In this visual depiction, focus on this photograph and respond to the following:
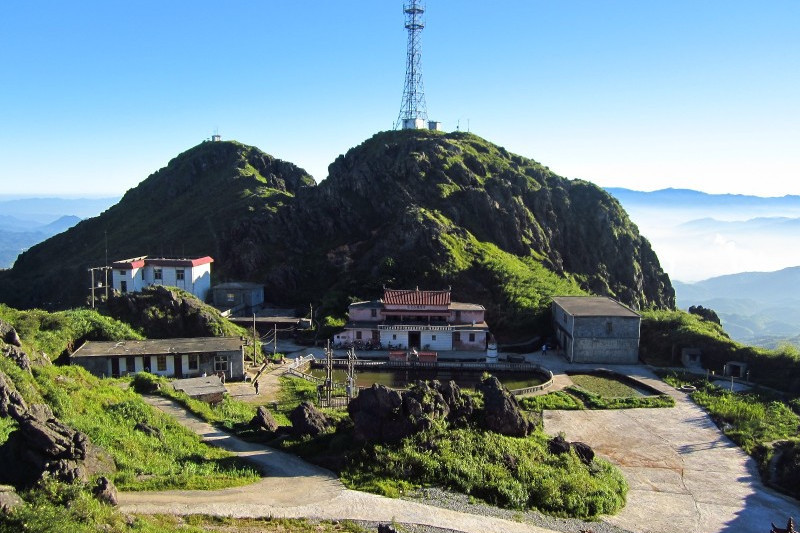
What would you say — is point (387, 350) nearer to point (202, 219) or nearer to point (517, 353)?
point (517, 353)

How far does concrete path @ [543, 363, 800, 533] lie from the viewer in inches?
872

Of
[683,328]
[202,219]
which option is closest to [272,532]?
[683,328]

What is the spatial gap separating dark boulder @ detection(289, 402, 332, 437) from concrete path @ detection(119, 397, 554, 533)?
12.0 ft

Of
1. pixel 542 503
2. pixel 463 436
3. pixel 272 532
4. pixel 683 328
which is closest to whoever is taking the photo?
pixel 272 532

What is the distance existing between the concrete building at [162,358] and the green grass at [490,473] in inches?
747

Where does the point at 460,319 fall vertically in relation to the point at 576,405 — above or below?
above

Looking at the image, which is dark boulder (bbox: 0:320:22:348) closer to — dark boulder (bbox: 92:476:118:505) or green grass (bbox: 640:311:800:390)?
dark boulder (bbox: 92:476:118:505)

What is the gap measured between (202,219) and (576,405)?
61691 mm

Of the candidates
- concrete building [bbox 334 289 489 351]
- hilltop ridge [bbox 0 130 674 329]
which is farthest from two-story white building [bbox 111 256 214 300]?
concrete building [bbox 334 289 489 351]

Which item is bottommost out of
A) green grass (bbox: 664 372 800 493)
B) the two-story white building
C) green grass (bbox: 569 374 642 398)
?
green grass (bbox: 664 372 800 493)

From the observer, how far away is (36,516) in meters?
13.4

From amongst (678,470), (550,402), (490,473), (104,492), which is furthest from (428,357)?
(104,492)

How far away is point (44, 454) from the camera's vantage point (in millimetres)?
17125

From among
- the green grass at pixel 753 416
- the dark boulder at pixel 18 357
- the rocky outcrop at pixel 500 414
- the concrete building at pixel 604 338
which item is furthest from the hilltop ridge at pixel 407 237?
the dark boulder at pixel 18 357
